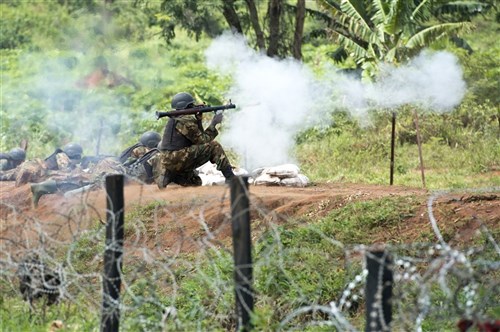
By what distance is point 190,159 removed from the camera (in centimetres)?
1410

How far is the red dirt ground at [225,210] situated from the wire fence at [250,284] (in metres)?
0.12

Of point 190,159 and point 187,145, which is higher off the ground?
point 187,145

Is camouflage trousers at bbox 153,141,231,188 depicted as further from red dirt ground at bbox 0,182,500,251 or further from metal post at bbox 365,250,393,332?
metal post at bbox 365,250,393,332

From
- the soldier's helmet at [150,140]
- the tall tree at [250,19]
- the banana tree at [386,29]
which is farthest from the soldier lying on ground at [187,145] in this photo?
the tall tree at [250,19]

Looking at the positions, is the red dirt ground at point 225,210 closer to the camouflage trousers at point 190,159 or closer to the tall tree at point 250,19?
the camouflage trousers at point 190,159

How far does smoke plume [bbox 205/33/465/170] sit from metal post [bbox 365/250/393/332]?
43.3 feet

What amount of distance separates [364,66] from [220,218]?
32.9 ft

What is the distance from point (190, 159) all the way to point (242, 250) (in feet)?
28.2

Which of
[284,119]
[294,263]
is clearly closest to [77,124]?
[284,119]

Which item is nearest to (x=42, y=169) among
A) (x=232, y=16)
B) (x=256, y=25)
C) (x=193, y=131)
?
(x=193, y=131)

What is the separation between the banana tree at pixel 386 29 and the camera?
821 inches

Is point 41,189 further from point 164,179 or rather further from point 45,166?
point 45,166

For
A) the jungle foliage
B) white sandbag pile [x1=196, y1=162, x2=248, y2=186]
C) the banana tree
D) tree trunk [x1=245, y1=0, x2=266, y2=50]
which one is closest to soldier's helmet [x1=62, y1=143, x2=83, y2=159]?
white sandbag pile [x1=196, y1=162, x2=248, y2=186]

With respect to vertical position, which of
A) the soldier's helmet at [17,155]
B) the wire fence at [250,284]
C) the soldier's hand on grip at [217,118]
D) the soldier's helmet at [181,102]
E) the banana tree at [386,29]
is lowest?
the wire fence at [250,284]
